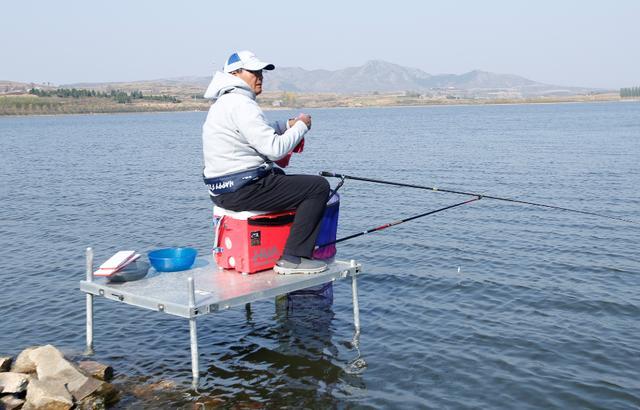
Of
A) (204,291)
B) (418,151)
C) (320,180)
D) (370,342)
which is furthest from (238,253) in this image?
(418,151)

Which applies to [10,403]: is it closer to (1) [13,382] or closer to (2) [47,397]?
(1) [13,382]

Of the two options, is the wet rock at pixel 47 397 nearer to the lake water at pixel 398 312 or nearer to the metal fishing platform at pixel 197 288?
the lake water at pixel 398 312

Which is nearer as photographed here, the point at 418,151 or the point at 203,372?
the point at 203,372

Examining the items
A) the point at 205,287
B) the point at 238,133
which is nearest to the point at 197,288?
the point at 205,287

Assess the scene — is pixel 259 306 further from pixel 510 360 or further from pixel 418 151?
pixel 418 151

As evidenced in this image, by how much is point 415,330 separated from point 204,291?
3620 mm

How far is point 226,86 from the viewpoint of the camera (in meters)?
8.14

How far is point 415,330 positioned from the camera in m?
10.3

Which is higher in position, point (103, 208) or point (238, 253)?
point (238, 253)

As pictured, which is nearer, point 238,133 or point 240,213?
point 238,133

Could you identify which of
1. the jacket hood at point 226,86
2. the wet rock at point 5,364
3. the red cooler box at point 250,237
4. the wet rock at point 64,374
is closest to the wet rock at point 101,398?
the wet rock at point 64,374

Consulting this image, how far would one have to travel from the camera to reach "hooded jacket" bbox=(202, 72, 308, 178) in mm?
7930

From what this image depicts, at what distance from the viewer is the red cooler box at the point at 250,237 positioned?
8.47 metres

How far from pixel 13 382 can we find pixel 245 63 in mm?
4361
